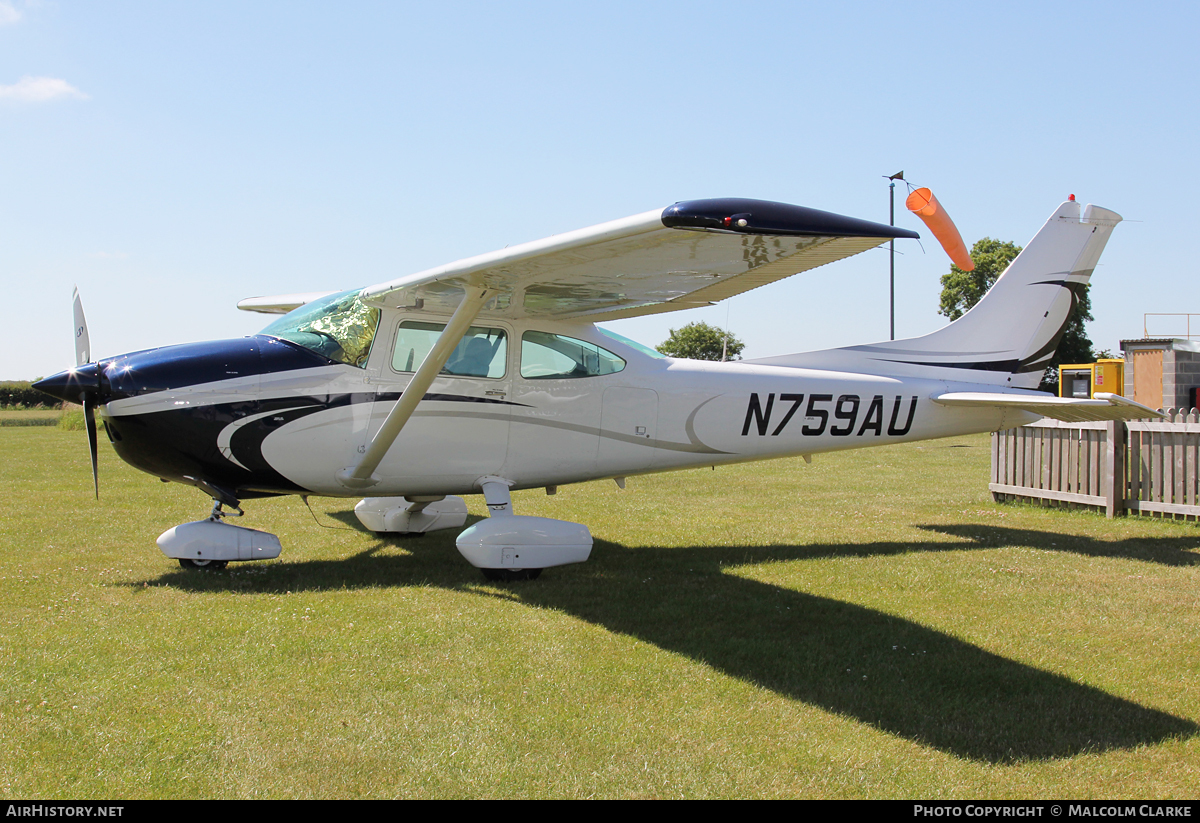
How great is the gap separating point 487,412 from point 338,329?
141 centimetres

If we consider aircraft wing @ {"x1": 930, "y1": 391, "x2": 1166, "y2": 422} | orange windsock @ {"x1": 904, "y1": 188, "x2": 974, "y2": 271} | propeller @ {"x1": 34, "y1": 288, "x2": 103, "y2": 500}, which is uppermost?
orange windsock @ {"x1": 904, "y1": 188, "x2": 974, "y2": 271}

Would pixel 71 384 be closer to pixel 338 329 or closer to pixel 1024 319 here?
pixel 338 329

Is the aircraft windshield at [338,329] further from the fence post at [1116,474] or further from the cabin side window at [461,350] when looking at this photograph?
the fence post at [1116,474]

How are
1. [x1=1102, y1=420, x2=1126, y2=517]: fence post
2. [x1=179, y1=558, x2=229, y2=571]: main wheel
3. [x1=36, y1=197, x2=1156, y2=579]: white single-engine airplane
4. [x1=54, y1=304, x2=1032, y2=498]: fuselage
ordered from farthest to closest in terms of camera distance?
1. [x1=1102, y1=420, x2=1126, y2=517]: fence post
2. [x1=179, y1=558, x2=229, y2=571]: main wheel
3. [x1=54, y1=304, x2=1032, y2=498]: fuselage
4. [x1=36, y1=197, x2=1156, y2=579]: white single-engine airplane

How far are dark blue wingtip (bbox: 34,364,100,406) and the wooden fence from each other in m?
9.97

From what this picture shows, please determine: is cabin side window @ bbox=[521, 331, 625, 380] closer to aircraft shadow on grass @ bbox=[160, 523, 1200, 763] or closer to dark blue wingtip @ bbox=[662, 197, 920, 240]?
aircraft shadow on grass @ bbox=[160, 523, 1200, 763]

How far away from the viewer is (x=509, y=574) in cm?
670

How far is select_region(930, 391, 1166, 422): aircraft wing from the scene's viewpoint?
7659 millimetres

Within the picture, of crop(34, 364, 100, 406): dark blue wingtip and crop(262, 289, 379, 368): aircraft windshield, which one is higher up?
crop(262, 289, 379, 368): aircraft windshield

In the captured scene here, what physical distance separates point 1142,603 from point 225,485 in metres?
7.05

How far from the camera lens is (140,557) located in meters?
7.39

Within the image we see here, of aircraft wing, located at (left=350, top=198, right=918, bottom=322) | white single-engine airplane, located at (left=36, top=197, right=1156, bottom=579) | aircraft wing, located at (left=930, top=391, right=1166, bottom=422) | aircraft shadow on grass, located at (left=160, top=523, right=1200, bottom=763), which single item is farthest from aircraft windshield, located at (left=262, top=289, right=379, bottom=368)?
aircraft wing, located at (left=930, top=391, right=1166, bottom=422)

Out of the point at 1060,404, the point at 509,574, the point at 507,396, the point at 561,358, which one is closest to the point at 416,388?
the point at 507,396

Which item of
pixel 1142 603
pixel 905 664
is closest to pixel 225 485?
pixel 905 664
